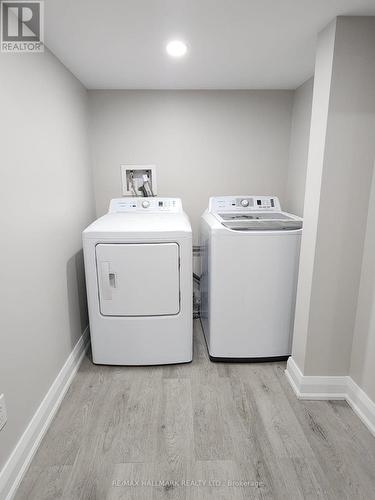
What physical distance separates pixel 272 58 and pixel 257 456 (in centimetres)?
226

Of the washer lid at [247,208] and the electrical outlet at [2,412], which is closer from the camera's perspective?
the electrical outlet at [2,412]

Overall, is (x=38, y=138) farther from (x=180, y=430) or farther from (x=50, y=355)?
(x=180, y=430)

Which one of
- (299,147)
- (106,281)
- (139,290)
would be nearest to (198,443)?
(139,290)

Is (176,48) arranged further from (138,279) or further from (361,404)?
(361,404)

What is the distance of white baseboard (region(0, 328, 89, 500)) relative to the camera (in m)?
1.18

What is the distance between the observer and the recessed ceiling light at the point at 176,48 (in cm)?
162

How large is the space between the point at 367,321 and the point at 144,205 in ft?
5.94

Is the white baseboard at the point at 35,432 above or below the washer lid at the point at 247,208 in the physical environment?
below

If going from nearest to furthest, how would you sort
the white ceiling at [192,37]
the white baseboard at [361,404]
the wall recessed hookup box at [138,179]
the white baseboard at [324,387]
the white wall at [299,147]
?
the white ceiling at [192,37] → the white baseboard at [361,404] → the white baseboard at [324,387] → the white wall at [299,147] → the wall recessed hookup box at [138,179]

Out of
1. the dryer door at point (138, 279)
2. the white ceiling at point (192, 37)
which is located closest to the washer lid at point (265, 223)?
the dryer door at point (138, 279)

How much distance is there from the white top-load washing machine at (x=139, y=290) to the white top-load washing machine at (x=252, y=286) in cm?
19

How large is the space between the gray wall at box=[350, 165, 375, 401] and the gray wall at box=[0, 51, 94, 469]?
1742mm

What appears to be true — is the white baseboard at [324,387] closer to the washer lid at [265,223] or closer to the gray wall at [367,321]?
the gray wall at [367,321]

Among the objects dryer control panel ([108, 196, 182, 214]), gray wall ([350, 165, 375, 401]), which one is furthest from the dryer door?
gray wall ([350, 165, 375, 401])
